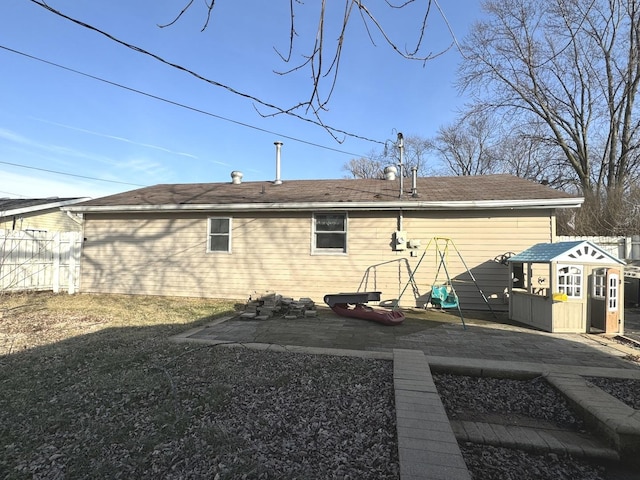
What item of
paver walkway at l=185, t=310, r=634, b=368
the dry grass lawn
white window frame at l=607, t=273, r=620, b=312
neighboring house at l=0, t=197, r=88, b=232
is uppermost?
neighboring house at l=0, t=197, r=88, b=232

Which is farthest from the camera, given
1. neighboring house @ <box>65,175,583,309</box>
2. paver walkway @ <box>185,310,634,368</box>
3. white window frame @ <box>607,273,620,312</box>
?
neighboring house @ <box>65,175,583,309</box>

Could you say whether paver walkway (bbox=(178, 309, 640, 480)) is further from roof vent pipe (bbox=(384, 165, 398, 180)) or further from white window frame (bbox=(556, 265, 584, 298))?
roof vent pipe (bbox=(384, 165, 398, 180))

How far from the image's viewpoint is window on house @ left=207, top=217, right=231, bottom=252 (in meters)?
9.70

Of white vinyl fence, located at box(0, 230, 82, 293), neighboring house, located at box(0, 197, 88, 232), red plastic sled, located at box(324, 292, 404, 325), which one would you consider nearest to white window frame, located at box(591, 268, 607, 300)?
red plastic sled, located at box(324, 292, 404, 325)

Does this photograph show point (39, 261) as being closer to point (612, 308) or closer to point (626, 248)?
point (612, 308)

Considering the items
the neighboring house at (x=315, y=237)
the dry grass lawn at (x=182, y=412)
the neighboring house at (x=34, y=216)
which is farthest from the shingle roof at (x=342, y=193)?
the neighboring house at (x=34, y=216)

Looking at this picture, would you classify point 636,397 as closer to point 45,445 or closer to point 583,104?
point 45,445

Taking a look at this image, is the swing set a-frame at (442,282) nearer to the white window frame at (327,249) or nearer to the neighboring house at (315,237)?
the neighboring house at (315,237)

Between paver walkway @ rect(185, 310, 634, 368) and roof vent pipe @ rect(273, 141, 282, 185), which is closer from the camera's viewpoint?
paver walkway @ rect(185, 310, 634, 368)

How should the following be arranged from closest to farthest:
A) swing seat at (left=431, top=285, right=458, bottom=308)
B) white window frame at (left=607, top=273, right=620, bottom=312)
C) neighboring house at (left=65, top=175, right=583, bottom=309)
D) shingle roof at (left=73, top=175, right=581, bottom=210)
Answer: white window frame at (left=607, top=273, right=620, bottom=312) < swing seat at (left=431, top=285, right=458, bottom=308) < neighboring house at (left=65, top=175, right=583, bottom=309) < shingle roof at (left=73, top=175, right=581, bottom=210)

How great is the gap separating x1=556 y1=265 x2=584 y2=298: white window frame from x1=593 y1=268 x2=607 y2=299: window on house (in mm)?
306

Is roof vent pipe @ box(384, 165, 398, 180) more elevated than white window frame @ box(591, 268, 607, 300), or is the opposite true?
roof vent pipe @ box(384, 165, 398, 180)

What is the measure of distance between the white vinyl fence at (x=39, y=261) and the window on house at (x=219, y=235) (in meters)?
4.21

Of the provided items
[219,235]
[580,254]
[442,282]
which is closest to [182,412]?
[580,254]
